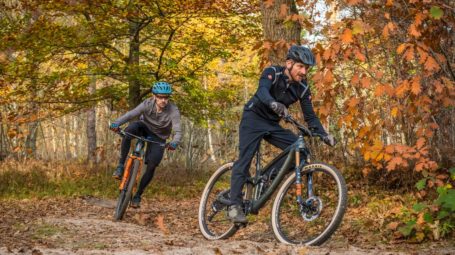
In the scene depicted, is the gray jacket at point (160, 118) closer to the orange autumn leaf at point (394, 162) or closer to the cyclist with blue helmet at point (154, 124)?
the cyclist with blue helmet at point (154, 124)

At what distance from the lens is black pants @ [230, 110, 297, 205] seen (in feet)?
19.2

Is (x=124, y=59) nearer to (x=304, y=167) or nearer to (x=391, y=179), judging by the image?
(x=391, y=179)

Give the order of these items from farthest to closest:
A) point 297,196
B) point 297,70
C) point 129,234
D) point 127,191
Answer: point 127,191 → point 129,234 → point 297,70 → point 297,196

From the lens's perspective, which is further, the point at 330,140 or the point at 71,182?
the point at 71,182

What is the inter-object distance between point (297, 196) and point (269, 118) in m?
0.99

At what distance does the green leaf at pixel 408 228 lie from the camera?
19.2 feet

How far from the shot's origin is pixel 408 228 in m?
5.89

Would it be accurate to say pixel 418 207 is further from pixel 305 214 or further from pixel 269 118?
pixel 269 118

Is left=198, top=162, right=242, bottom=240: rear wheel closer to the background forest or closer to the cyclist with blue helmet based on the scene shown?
the cyclist with blue helmet

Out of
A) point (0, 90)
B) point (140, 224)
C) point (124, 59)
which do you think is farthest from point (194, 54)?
point (140, 224)

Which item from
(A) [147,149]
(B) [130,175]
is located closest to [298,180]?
(A) [147,149]

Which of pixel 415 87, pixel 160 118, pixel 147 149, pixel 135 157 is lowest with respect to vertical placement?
pixel 135 157

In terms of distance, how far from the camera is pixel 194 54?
13414 mm

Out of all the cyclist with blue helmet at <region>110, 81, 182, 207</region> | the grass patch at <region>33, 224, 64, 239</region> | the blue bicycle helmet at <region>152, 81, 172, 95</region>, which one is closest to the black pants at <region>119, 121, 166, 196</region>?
the cyclist with blue helmet at <region>110, 81, 182, 207</region>
